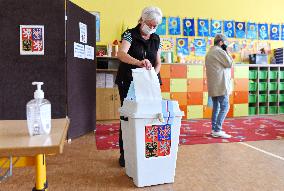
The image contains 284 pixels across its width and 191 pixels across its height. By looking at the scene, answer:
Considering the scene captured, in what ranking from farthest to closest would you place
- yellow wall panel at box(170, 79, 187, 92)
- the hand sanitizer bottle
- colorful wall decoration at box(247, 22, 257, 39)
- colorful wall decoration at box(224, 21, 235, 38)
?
1. colorful wall decoration at box(247, 22, 257, 39)
2. colorful wall decoration at box(224, 21, 235, 38)
3. yellow wall panel at box(170, 79, 187, 92)
4. the hand sanitizer bottle

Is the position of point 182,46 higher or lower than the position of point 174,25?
lower

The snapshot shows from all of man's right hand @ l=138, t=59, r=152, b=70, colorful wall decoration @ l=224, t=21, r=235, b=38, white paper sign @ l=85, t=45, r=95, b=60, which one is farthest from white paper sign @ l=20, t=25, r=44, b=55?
colorful wall decoration @ l=224, t=21, r=235, b=38

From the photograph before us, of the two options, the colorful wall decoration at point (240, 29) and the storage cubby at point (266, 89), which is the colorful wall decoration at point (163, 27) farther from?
the storage cubby at point (266, 89)

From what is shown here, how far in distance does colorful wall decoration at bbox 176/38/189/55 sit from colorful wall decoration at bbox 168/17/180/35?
179mm

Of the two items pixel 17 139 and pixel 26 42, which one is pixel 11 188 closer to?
pixel 17 139

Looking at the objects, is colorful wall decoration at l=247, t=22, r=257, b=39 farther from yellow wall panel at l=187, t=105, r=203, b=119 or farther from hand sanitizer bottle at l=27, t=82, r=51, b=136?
hand sanitizer bottle at l=27, t=82, r=51, b=136

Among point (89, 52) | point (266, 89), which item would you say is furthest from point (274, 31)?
point (89, 52)

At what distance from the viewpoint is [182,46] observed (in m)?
5.92

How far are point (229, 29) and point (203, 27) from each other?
1.94 feet

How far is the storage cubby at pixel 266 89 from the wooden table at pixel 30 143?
5481 mm

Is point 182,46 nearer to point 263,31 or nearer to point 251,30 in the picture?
point 251,30

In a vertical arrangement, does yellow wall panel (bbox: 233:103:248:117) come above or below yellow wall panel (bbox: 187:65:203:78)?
below

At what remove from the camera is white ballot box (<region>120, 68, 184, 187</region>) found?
193 centimetres

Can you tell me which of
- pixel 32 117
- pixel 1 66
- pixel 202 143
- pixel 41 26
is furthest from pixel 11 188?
pixel 202 143
